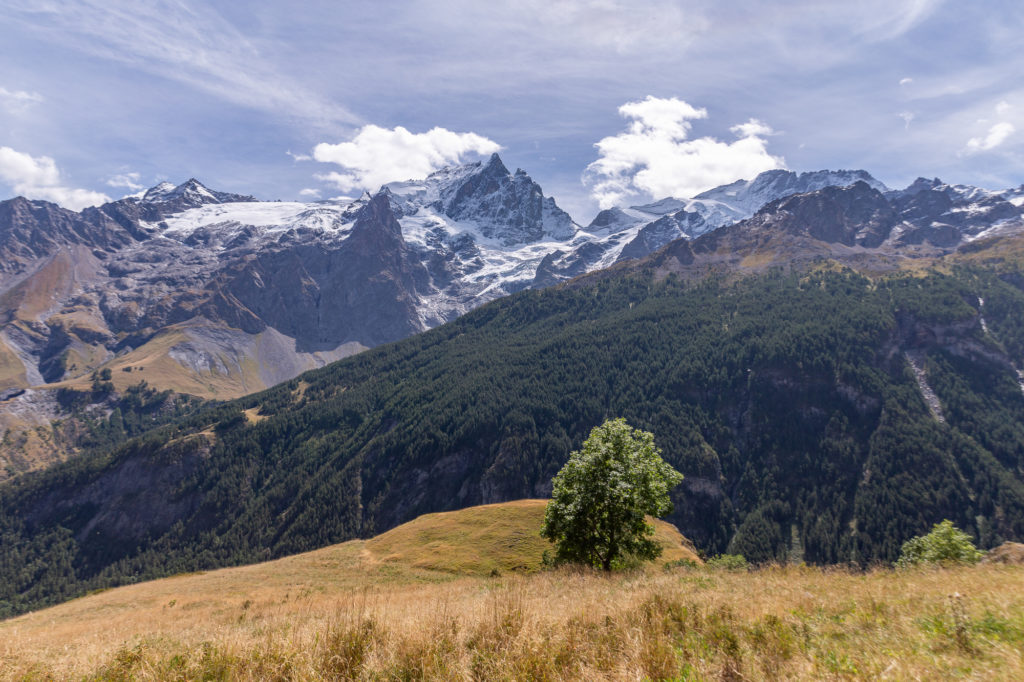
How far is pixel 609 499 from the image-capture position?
2731 cm

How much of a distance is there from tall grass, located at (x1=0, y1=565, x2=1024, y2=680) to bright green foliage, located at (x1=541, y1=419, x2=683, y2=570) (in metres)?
16.7

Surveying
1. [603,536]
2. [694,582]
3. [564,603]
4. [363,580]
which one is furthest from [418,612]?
[363,580]

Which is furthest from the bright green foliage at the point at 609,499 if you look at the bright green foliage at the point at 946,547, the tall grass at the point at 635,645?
the bright green foliage at the point at 946,547

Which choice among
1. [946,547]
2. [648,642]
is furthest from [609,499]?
[946,547]

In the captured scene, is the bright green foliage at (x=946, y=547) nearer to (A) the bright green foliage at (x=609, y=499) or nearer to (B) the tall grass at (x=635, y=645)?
(A) the bright green foliage at (x=609, y=499)

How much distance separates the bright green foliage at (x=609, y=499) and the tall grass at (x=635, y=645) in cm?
1672

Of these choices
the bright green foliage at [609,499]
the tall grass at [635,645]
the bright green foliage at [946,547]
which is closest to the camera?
the tall grass at [635,645]

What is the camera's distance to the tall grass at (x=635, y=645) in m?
6.86

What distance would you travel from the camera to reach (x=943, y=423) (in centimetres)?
19588

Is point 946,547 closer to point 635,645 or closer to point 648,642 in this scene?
point 648,642

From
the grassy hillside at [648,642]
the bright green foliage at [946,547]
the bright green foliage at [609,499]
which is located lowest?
the bright green foliage at [946,547]

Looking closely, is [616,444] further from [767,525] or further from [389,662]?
[767,525]

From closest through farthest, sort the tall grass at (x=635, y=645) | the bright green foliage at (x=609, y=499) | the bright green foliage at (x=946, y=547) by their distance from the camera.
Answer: the tall grass at (x=635, y=645)
the bright green foliage at (x=609, y=499)
the bright green foliage at (x=946, y=547)

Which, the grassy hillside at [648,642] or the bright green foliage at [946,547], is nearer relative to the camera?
the grassy hillside at [648,642]
